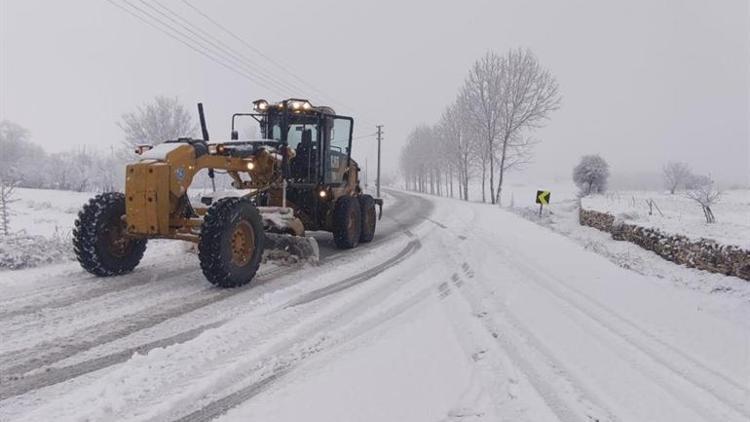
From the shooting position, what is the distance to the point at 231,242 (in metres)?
5.39

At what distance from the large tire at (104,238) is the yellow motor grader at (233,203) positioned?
0.04ft

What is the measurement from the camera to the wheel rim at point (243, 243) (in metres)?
5.60

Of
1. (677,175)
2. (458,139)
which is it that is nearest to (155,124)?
(458,139)

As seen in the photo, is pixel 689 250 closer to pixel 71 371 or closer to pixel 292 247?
pixel 292 247

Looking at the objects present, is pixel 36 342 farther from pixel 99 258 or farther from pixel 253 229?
pixel 253 229

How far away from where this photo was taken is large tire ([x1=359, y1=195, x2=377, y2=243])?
9.68 m

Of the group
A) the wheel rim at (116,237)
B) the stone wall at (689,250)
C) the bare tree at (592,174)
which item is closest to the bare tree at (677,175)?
the bare tree at (592,174)

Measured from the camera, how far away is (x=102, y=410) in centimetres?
255

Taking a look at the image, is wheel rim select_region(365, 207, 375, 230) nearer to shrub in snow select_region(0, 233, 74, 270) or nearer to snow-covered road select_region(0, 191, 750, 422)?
snow-covered road select_region(0, 191, 750, 422)

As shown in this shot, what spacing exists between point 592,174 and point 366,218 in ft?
93.5

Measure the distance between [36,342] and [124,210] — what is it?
8.55 ft

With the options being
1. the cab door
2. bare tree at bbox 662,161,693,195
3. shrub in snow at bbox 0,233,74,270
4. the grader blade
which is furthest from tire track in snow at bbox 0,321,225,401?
bare tree at bbox 662,161,693,195

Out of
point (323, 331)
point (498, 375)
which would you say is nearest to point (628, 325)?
point (498, 375)

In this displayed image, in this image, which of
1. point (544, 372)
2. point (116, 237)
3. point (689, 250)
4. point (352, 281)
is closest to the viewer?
point (544, 372)
